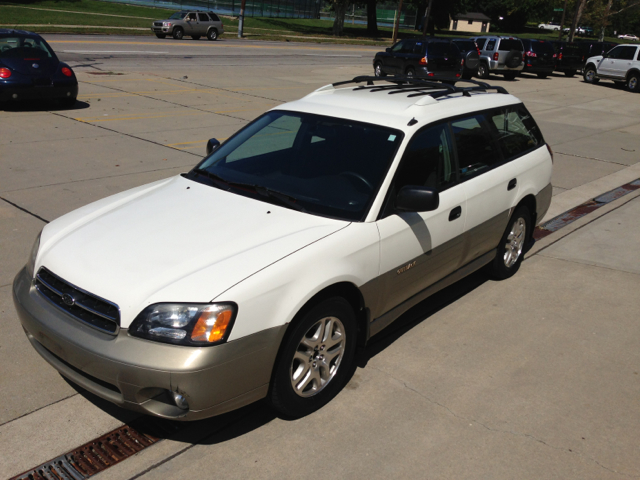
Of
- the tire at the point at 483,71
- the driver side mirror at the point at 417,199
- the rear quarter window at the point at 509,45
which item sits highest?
the rear quarter window at the point at 509,45

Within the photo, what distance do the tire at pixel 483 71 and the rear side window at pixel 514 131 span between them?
Result: 76.1ft

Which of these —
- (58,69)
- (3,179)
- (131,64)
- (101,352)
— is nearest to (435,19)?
(131,64)

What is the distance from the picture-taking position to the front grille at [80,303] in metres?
3.35

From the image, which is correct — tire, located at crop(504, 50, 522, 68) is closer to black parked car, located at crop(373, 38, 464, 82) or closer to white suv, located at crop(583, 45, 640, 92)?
black parked car, located at crop(373, 38, 464, 82)

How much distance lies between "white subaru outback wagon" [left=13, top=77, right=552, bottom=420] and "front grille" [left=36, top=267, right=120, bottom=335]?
0.01 m

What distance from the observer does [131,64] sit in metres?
21.8

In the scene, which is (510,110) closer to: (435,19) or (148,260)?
(148,260)

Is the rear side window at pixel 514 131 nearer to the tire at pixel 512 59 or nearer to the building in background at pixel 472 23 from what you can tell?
the tire at pixel 512 59

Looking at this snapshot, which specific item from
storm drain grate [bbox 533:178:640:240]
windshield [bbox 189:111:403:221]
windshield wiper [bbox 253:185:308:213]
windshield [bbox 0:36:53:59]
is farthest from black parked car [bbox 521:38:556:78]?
windshield wiper [bbox 253:185:308:213]

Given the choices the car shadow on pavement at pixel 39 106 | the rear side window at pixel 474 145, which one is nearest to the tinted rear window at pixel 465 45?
the car shadow on pavement at pixel 39 106

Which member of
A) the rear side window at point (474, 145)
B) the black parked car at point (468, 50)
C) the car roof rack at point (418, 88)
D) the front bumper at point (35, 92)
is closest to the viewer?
the rear side window at point (474, 145)

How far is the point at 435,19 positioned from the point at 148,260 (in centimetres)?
7544

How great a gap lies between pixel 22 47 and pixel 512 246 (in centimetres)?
1164

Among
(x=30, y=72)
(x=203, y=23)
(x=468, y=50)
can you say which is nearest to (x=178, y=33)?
(x=203, y=23)
